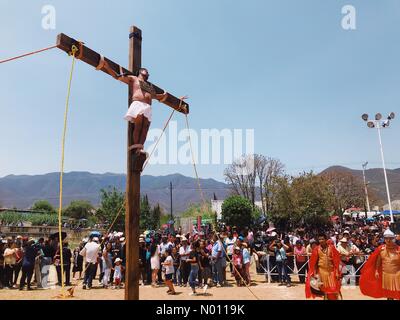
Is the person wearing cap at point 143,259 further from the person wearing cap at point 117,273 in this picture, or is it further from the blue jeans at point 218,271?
the blue jeans at point 218,271

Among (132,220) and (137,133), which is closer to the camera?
(132,220)

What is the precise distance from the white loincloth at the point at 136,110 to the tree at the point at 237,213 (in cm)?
2940

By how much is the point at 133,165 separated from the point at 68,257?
8.76 meters

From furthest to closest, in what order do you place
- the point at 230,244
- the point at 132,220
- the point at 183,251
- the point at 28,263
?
the point at 230,244 → the point at 183,251 → the point at 28,263 → the point at 132,220

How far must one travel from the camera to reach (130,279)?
4625mm

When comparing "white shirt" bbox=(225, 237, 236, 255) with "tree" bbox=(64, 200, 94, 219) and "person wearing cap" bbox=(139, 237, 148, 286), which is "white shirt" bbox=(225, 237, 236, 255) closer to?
"person wearing cap" bbox=(139, 237, 148, 286)

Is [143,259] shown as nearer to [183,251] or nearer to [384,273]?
[183,251]

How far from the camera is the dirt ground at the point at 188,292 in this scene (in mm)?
10152

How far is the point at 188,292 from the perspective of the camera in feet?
37.5

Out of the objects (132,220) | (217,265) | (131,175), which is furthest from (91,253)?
(131,175)

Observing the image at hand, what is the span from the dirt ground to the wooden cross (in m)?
6.05

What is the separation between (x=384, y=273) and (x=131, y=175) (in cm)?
611

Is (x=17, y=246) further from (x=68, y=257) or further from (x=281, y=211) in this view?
(x=281, y=211)
